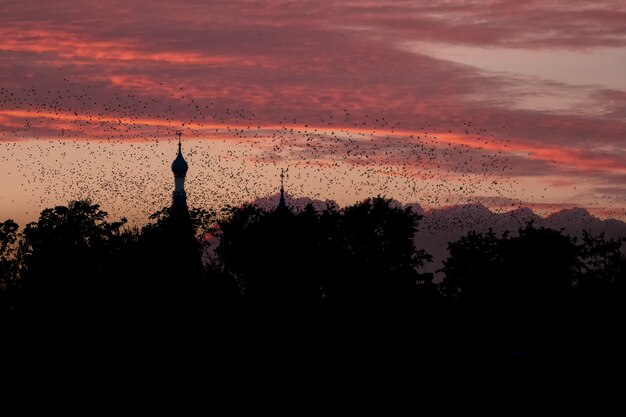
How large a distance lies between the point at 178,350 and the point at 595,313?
32.1 metres

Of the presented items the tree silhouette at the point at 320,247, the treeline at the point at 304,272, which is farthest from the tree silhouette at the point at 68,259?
the tree silhouette at the point at 320,247

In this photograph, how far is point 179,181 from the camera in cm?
14850

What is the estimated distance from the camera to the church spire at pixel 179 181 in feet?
476

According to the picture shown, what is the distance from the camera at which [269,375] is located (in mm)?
73000

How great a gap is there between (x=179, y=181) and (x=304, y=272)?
1230 inches

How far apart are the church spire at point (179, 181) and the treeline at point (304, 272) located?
2.41 meters

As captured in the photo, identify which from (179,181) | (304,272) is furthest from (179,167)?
(304,272)

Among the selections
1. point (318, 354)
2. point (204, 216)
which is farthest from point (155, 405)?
point (204, 216)

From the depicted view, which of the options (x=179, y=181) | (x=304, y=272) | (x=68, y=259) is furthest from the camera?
(x=179, y=181)

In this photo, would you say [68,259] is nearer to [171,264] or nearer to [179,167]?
[171,264]

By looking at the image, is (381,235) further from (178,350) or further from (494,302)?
(178,350)

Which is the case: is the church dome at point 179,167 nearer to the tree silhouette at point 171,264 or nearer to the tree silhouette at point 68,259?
the tree silhouette at point 171,264

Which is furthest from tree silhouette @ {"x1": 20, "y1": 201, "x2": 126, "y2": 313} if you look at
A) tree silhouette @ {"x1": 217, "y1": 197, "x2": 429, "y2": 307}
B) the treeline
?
tree silhouette @ {"x1": 217, "y1": 197, "x2": 429, "y2": 307}

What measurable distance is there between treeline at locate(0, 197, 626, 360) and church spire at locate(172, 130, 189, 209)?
94.8 inches
